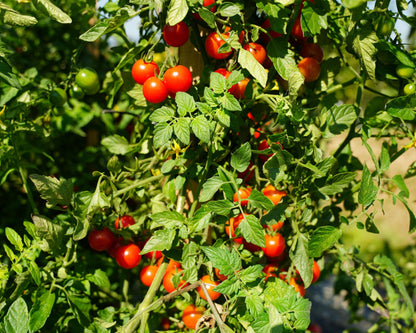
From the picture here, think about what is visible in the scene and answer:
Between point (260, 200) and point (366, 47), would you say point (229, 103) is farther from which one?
point (366, 47)

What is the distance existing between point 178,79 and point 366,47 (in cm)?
36

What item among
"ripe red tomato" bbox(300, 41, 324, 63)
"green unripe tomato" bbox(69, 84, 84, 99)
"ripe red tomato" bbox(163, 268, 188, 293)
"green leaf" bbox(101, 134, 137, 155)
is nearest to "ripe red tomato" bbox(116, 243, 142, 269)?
"ripe red tomato" bbox(163, 268, 188, 293)

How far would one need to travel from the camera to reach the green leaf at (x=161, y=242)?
699 mm

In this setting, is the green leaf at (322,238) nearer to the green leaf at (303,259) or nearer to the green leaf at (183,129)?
the green leaf at (303,259)

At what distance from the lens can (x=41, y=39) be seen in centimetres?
155

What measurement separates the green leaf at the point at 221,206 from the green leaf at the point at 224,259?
6cm

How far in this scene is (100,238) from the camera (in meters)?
0.90

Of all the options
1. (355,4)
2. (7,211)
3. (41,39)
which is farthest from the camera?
(41,39)

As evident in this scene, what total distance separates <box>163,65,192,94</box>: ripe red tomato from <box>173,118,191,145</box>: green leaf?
110mm

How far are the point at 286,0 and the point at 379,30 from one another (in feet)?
0.73

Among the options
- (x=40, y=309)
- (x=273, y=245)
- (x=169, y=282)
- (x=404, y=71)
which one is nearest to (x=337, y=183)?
(x=273, y=245)

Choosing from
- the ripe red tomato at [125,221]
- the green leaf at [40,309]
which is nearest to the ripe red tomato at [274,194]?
the ripe red tomato at [125,221]

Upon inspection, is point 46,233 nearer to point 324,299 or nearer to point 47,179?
point 47,179

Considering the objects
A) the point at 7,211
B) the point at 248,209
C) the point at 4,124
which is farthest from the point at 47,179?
the point at 7,211
